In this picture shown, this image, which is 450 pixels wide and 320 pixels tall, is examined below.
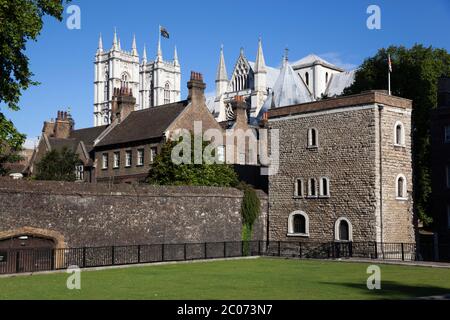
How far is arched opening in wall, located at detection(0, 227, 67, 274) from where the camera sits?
25062mm

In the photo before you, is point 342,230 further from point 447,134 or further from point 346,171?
point 447,134

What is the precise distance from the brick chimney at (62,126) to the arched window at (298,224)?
32.9 m

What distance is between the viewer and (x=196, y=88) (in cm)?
4788

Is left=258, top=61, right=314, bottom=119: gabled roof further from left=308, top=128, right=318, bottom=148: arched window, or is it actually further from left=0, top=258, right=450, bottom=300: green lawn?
left=0, top=258, right=450, bottom=300: green lawn

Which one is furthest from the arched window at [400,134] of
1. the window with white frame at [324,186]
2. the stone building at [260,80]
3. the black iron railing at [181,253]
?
the stone building at [260,80]

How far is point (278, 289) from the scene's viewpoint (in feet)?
59.1

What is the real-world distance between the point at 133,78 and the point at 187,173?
14339 cm

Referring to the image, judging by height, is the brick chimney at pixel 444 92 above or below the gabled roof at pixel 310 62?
below

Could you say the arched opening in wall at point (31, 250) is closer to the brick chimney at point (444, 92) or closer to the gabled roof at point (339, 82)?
the brick chimney at point (444, 92)

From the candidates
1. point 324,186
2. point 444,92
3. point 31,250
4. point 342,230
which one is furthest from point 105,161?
point 444,92

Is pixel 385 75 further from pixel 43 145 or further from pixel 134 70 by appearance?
pixel 134 70

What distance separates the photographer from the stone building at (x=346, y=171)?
33.5 metres

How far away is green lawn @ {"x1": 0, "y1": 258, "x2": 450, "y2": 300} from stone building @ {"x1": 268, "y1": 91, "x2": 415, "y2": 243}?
22.8ft

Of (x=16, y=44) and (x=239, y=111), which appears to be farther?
(x=239, y=111)
